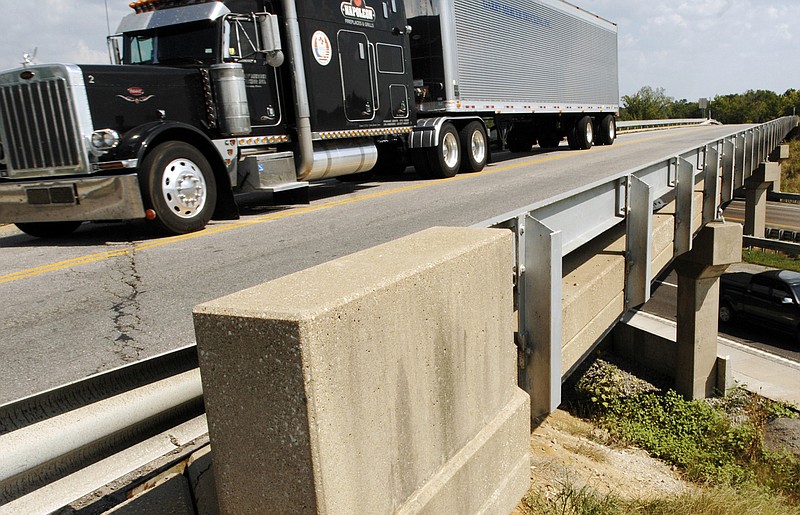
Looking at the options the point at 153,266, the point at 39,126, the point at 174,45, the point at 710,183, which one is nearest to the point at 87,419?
the point at 153,266

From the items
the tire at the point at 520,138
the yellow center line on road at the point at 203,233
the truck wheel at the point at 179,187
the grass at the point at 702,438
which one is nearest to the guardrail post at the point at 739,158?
the grass at the point at 702,438

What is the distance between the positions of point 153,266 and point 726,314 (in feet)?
61.7

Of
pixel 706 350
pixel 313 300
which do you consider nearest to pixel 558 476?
pixel 313 300

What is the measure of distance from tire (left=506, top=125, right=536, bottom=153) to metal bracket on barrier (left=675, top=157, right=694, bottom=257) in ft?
41.6

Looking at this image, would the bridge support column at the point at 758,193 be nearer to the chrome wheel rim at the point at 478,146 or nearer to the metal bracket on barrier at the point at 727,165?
the metal bracket on barrier at the point at 727,165

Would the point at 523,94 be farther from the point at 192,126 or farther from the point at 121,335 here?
the point at 121,335

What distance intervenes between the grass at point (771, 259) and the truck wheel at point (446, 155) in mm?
22733

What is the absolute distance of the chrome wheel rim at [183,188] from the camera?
24.0ft

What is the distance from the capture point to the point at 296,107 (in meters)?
9.75

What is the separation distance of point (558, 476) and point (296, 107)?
677 cm

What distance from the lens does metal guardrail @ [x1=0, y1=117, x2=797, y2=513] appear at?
1.81 meters

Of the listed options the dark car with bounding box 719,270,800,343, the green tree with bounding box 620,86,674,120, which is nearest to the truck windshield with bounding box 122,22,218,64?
the dark car with bounding box 719,270,800,343

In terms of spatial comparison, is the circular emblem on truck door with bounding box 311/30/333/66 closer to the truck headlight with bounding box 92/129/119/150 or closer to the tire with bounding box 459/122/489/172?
the truck headlight with bounding box 92/129/119/150

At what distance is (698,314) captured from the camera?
47.5ft
